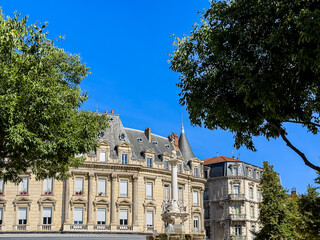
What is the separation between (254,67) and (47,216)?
37.2 m

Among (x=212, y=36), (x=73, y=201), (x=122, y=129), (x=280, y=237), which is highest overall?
(x=122, y=129)

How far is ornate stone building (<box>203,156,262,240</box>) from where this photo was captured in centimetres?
6334

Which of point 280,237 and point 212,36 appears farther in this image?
point 280,237

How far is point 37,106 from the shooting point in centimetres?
1916

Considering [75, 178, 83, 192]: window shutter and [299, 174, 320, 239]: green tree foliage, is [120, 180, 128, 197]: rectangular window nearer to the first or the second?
Result: [75, 178, 83, 192]: window shutter

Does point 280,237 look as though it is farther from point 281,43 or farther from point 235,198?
point 281,43

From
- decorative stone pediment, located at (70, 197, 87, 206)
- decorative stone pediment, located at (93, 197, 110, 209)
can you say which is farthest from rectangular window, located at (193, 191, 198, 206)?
decorative stone pediment, located at (70, 197, 87, 206)

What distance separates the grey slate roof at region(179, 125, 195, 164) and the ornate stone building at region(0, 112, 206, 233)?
4.54 m

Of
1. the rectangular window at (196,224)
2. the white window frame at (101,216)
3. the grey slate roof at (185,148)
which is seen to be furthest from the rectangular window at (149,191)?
the grey slate roof at (185,148)

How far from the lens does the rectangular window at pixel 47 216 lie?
153 ft

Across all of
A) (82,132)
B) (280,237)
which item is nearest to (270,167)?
(280,237)

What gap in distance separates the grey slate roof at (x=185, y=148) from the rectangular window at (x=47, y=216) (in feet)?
65.7

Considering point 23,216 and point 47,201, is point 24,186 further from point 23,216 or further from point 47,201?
point 23,216

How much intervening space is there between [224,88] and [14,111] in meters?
9.22
